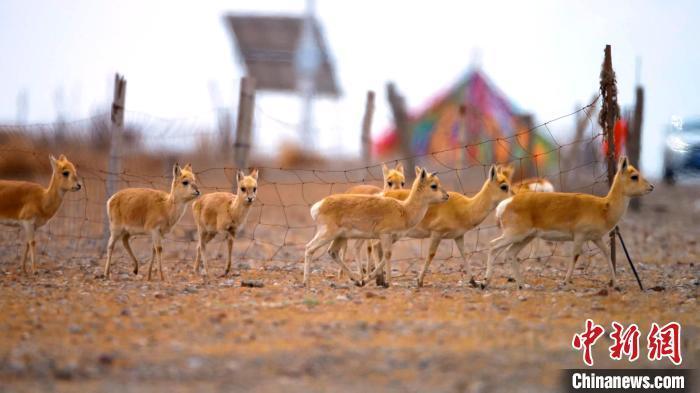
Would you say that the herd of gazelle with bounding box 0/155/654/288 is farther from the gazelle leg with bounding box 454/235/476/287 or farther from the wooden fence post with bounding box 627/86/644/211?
the wooden fence post with bounding box 627/86/644/211

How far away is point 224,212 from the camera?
527 inches

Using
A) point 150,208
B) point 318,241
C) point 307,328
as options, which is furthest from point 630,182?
point 150,208

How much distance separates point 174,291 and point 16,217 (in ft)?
11.9

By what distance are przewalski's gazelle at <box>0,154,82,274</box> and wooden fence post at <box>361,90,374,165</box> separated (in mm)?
10061

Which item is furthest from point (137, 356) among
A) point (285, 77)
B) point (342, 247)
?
point (285, 77)

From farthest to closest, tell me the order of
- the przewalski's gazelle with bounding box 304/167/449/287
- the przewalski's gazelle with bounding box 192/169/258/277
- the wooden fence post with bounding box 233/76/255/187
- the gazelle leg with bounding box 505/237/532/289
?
the wooden fence post with bounding box 233/76/255/187
the przewalski's gazelle with bounding box 192/169/258/277
the przewalski's gazelle with bounding box 304/167/449/287
the gazelle leg with bounding box 505/237/532/289

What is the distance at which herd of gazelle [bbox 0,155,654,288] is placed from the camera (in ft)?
40.1

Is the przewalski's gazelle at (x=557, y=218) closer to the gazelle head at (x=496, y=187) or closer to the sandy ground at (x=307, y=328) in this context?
the gazelle head at (x=496, y=187)

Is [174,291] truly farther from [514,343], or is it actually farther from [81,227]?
[81,227]

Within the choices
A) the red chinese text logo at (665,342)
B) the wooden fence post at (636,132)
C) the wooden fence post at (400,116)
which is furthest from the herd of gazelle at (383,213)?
the wooden fence post at (400,116)

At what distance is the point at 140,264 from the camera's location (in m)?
14.5

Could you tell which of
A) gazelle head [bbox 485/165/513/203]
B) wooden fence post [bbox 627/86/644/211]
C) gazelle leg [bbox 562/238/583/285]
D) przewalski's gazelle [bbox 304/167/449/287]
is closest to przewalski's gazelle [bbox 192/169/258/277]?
przewalski's gazelle [bbox 304/167/449/287]

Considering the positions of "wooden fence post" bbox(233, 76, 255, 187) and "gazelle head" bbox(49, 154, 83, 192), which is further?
"wooden fence post" bbox(233, 76, 255, 187)

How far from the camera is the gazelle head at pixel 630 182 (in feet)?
41.0
